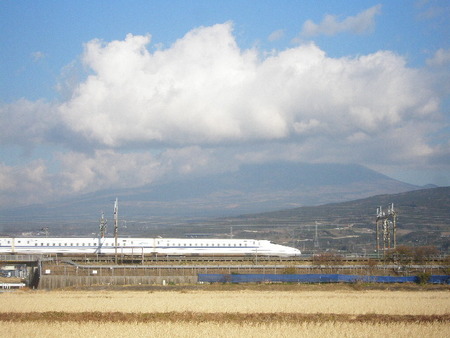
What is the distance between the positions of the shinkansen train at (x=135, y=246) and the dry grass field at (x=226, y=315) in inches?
1366

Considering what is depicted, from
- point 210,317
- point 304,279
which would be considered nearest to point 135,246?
point 304,279

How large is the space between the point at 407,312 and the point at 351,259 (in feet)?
145

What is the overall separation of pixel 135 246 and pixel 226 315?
51940 mm

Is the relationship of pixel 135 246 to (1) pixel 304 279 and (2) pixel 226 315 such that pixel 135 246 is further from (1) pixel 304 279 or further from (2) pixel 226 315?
(2) pixel 226 315

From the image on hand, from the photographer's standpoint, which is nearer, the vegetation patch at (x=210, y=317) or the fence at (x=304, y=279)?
the vegetation patch at (x=210, y=317)

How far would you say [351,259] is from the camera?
270 feet

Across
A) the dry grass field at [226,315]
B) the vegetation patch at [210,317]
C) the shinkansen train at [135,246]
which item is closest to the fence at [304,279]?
the dry grass field at [226,315]

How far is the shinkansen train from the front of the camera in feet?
280

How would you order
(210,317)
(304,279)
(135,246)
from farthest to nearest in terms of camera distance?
(135,246) → (304,279) → (210,317)

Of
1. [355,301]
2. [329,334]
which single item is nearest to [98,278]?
[355,301]

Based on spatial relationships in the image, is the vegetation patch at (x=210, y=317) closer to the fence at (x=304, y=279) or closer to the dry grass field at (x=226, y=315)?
the dry grass field at (x=226, y=315)

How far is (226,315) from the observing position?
1438 inches

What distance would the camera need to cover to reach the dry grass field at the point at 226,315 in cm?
3072

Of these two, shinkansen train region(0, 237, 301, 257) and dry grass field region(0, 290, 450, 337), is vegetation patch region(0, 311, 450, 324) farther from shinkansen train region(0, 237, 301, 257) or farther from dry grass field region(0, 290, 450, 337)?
shinkansen train region(0, 237, 301, 257)
